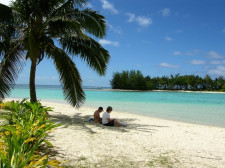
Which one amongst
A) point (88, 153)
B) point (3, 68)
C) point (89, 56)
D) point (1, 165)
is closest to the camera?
point (1, 165)

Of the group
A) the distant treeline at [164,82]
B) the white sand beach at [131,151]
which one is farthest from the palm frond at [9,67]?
the distant treeline at [164,82]

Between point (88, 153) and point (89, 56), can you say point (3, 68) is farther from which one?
point (88, 153)

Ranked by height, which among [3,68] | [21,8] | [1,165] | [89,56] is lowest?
[1,165]

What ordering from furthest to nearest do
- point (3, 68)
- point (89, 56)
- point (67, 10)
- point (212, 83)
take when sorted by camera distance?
1. point (212, 83)
2. point (89, 56)
3. point (67, 10)
4. point (3, 68)

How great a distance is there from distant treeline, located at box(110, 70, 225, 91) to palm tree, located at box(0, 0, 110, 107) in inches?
2524

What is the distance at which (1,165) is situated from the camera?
1979 mm

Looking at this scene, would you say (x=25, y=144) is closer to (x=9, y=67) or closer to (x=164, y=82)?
(x=9, y=67)

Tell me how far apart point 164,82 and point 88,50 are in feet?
250

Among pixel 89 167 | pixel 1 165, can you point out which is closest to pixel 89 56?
pixel 89 167

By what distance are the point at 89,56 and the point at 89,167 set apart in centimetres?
565

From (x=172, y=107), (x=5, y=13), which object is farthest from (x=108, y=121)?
(x=172, y=107)

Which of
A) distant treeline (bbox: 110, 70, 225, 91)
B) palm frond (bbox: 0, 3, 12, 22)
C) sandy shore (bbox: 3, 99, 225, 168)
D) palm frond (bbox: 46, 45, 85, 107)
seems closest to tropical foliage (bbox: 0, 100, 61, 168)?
sandy shore (bbox: 3, 99, 225, 168)

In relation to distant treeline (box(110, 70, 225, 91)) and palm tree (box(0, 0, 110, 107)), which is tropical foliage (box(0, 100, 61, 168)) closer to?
palm tree (box(0, 0, 110, 107))

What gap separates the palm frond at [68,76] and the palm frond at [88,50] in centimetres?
61
